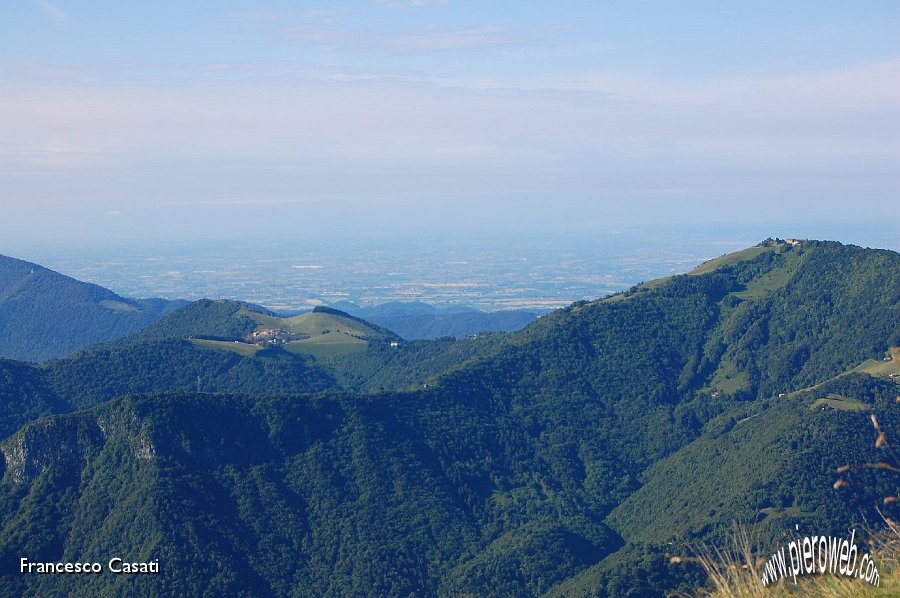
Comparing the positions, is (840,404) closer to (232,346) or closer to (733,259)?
(733,259)

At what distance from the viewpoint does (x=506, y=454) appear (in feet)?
459

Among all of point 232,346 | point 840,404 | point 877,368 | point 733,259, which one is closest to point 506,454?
point 840,404

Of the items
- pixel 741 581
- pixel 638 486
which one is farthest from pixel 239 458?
pixel 741 581

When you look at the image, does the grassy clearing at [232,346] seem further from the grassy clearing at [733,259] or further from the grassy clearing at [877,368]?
the grassy clearing at [877,368]

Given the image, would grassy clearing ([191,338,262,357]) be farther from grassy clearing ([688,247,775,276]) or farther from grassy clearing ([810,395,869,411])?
grassy clearing ([810,395,869,411])

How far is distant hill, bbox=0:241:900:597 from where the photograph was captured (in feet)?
340

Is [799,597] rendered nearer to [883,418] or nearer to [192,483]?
[192,483]

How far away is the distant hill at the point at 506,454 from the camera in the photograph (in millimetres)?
103625

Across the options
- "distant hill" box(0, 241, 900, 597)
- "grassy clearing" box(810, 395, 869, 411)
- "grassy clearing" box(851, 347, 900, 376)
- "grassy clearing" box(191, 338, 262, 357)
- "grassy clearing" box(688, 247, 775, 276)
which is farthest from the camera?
"grassy clearing" box(191, 338, 262, 357)

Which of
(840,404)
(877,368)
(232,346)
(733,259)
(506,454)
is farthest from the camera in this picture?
(232,346)

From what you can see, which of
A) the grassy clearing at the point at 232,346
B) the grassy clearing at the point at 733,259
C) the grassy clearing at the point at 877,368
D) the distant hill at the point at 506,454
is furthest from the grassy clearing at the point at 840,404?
the grassy clearing at the point at 232,346

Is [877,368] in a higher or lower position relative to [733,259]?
lower

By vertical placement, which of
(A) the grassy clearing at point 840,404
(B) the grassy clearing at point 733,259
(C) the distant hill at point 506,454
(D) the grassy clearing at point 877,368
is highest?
(B) the grassy clearing at point 733,259

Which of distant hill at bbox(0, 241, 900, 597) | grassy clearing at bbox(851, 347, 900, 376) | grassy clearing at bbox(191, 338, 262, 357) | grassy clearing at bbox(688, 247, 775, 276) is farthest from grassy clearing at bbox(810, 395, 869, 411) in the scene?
grassy clearing at bbox(191, 338, 262, 357)
